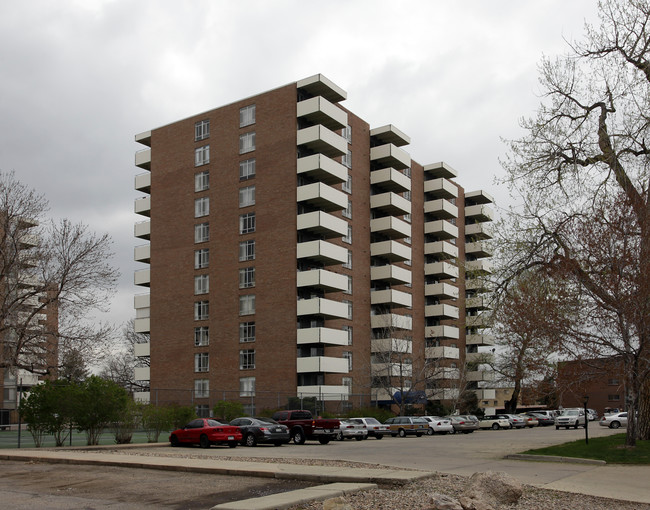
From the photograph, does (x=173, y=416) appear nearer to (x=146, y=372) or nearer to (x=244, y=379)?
(x=244, y=379)

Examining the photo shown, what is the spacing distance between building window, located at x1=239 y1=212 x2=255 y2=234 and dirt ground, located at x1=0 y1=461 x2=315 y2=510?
1575 inches

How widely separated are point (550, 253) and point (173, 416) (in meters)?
21.8

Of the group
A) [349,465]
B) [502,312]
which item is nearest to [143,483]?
[349,465]

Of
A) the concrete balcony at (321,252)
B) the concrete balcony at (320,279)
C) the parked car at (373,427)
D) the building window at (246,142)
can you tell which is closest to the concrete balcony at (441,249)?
the concrete balcony at (321,252)

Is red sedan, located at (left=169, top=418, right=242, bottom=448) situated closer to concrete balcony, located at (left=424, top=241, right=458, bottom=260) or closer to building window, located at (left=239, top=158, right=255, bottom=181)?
building window, located at (left=239, top=158, right=255, bottom=181)

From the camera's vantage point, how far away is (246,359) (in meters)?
58.0

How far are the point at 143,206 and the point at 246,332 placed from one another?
1846 centimetres

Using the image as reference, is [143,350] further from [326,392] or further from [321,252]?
[321,252]

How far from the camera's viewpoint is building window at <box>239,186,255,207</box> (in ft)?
196

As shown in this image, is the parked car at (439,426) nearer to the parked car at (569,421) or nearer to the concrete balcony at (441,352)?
the parked car at (569,421)

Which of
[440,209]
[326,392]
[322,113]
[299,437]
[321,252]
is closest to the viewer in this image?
[299,437]

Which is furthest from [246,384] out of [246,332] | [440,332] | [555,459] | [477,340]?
[555,459]

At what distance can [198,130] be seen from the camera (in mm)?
64375

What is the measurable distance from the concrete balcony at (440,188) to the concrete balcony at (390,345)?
70.8ft
